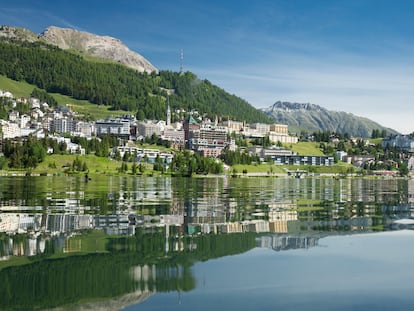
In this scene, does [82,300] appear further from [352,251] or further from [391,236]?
[391,236]

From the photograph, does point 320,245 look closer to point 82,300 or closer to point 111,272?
point 111,272

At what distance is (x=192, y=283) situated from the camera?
623 inches

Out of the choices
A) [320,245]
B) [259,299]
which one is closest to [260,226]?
[320,245]

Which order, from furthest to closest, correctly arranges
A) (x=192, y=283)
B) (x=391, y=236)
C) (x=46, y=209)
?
1. (x=46, y=209)
2. (x=391, y=236)
3. (x=192, y=283)

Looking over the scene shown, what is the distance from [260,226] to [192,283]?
12.5 m

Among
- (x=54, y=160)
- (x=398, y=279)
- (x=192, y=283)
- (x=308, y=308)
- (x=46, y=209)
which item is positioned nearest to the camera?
(x=308, y=308)

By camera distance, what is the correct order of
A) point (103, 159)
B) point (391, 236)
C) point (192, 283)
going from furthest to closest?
point (103, 159)
point (391, 236)
point (192, 283)

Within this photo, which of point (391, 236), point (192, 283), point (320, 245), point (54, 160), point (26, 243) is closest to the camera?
point (192, 283)

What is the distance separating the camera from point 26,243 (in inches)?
832

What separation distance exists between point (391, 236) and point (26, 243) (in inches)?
652

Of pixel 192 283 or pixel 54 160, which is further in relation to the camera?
pixel 54 160

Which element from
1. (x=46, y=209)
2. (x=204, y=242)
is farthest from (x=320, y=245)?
(x=46, y=209)

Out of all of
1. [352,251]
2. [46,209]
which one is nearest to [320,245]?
[352,251]

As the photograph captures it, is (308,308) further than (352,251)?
No
